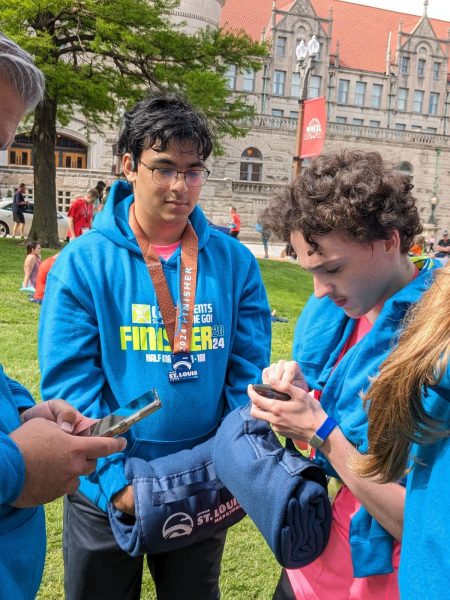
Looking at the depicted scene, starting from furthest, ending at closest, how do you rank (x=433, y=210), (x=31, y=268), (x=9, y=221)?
(x=433, y=210)
(x=9, y=221)
(x=31, y=268)

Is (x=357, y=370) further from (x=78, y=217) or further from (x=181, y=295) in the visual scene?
(x=78, y=217)

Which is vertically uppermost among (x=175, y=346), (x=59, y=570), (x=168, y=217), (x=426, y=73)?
(x=426, y=73)

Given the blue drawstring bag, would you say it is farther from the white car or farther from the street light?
the street light

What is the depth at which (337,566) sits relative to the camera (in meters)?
1.99

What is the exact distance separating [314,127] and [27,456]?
50.4 ft

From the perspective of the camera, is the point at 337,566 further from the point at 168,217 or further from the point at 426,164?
the point at 426,164

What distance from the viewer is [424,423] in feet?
4.12

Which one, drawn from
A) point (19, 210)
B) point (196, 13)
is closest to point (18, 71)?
point (19, 210)

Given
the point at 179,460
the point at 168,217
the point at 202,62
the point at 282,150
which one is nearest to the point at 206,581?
the point at 179,460

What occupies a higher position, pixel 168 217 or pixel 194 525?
pixel 168 217

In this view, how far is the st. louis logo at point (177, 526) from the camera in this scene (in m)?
2.14

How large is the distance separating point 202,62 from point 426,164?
37301 mm

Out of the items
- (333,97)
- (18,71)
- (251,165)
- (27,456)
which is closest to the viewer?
(27,456)

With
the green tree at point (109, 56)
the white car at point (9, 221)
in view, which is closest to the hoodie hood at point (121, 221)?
the green tree at point (109, 56)
